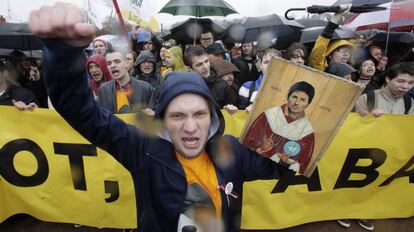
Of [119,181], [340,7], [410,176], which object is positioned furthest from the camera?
[410,176]

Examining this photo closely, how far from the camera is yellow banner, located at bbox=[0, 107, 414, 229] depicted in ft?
9.89

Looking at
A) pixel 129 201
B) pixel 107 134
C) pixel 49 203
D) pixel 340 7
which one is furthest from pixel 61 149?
pixel 340 7

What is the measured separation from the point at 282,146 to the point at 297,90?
0.98 feet

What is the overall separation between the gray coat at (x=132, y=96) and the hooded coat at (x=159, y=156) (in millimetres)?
1852

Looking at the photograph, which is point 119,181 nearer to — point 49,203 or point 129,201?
point 129,201

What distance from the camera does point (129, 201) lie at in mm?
3182

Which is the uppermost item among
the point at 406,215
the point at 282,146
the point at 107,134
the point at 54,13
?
the point at 54,13

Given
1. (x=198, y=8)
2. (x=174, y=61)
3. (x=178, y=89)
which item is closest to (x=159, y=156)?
(x=178, y=89)

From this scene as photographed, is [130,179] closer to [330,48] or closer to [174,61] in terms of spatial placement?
[174,61]

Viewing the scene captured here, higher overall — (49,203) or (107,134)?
(107,134)

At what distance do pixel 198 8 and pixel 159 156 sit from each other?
219 inches

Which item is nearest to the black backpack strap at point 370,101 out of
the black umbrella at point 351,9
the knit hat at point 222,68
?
the black umbrella at point 351,9

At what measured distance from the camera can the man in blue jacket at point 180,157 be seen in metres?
1.41

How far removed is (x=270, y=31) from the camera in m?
8.54
